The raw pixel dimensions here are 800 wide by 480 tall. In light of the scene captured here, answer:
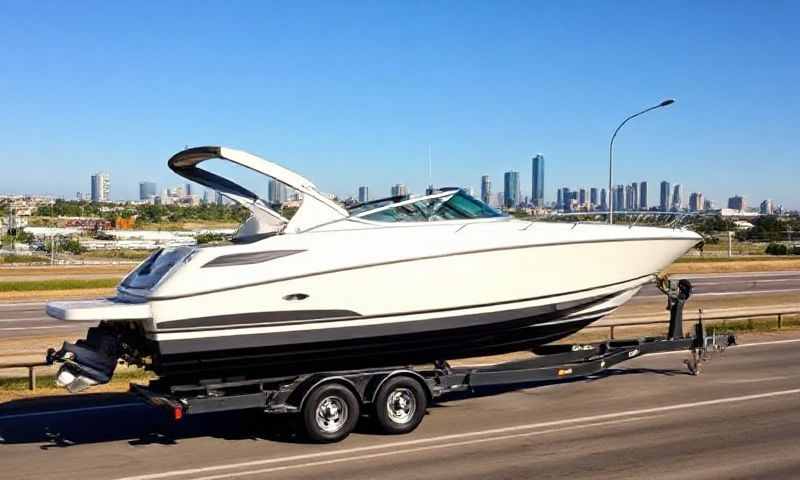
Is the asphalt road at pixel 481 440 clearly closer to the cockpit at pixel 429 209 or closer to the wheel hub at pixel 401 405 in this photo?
the wheel hub at pixel 401 405

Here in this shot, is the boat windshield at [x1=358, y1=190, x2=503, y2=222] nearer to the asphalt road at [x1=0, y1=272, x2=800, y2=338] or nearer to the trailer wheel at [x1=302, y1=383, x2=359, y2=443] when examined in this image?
the trailer wheel at [x1=302, y1=383, x2=359, y2=443]

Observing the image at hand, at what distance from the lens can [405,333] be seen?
1017cm

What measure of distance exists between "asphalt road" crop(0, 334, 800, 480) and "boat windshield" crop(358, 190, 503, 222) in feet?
8.70

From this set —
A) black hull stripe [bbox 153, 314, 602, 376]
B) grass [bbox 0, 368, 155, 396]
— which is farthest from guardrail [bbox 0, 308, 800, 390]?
black hull stripe [bbox 153, 314, 602, 376]

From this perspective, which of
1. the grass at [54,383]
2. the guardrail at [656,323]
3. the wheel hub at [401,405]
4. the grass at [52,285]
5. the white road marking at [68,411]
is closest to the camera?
the wheel hub at [401,405]

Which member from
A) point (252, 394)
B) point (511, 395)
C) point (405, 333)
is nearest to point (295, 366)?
point (252, 394)

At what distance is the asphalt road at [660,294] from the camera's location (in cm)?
2266

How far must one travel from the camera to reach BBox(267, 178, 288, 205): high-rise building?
10.5 metres

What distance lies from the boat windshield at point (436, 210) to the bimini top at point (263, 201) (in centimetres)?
53

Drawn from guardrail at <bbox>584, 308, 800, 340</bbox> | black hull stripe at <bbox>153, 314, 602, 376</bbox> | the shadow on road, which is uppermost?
black hull stripe at <bbox>153, 314, 602, 376</bbox>

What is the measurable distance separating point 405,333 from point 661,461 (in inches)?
129

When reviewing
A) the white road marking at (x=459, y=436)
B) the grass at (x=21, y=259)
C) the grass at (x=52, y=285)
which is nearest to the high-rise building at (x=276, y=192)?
the white road marking at (x=459, y=436)

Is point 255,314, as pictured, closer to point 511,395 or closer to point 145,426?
point 145,426

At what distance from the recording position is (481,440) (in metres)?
9.73
